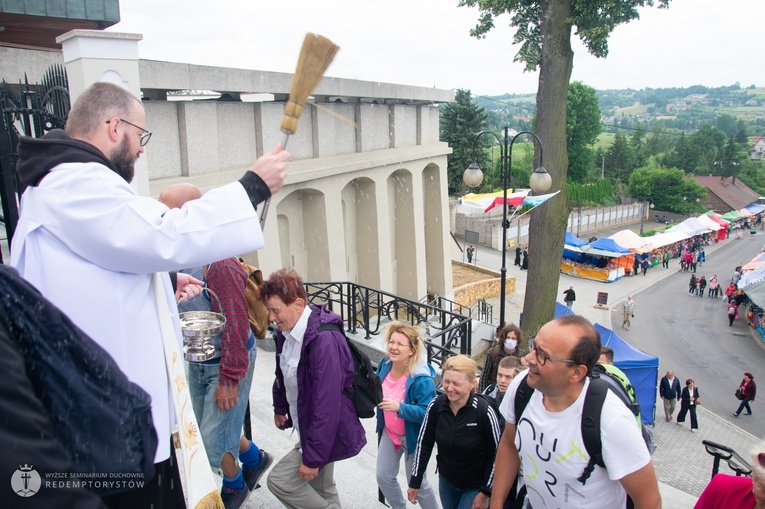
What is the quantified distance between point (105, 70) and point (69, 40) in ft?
1.55

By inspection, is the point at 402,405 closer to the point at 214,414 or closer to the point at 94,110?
the point at 214,414

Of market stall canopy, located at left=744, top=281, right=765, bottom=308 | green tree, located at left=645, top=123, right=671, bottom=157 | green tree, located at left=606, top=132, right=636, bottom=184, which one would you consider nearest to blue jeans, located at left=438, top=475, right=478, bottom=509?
market stall canopy, located at left=744, top=281, right=765, bottom=308

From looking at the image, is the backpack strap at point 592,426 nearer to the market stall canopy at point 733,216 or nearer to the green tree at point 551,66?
the green tree at point 551,66

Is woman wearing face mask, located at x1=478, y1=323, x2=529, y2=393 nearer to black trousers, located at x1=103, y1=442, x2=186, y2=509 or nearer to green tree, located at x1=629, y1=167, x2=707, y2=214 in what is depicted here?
black trousers, located at x1=103, y1=442, x2=186, y2=509

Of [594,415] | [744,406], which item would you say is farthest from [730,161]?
[594,415]

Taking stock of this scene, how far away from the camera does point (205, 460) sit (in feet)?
7.97

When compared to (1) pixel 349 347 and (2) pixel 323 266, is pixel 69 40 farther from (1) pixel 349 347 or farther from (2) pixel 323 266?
(2) pixel 323 266

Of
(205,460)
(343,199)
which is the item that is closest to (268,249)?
(343,199)

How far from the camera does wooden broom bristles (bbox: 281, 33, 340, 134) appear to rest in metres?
2.72

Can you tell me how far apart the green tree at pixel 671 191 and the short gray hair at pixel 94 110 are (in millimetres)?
76828

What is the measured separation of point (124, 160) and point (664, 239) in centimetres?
4503

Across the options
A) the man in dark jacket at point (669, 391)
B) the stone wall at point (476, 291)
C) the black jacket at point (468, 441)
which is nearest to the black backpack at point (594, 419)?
the black jacket at point (468, 441)

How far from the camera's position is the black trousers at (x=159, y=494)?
203 cm

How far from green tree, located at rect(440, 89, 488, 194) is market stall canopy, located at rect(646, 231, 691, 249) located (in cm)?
1683
